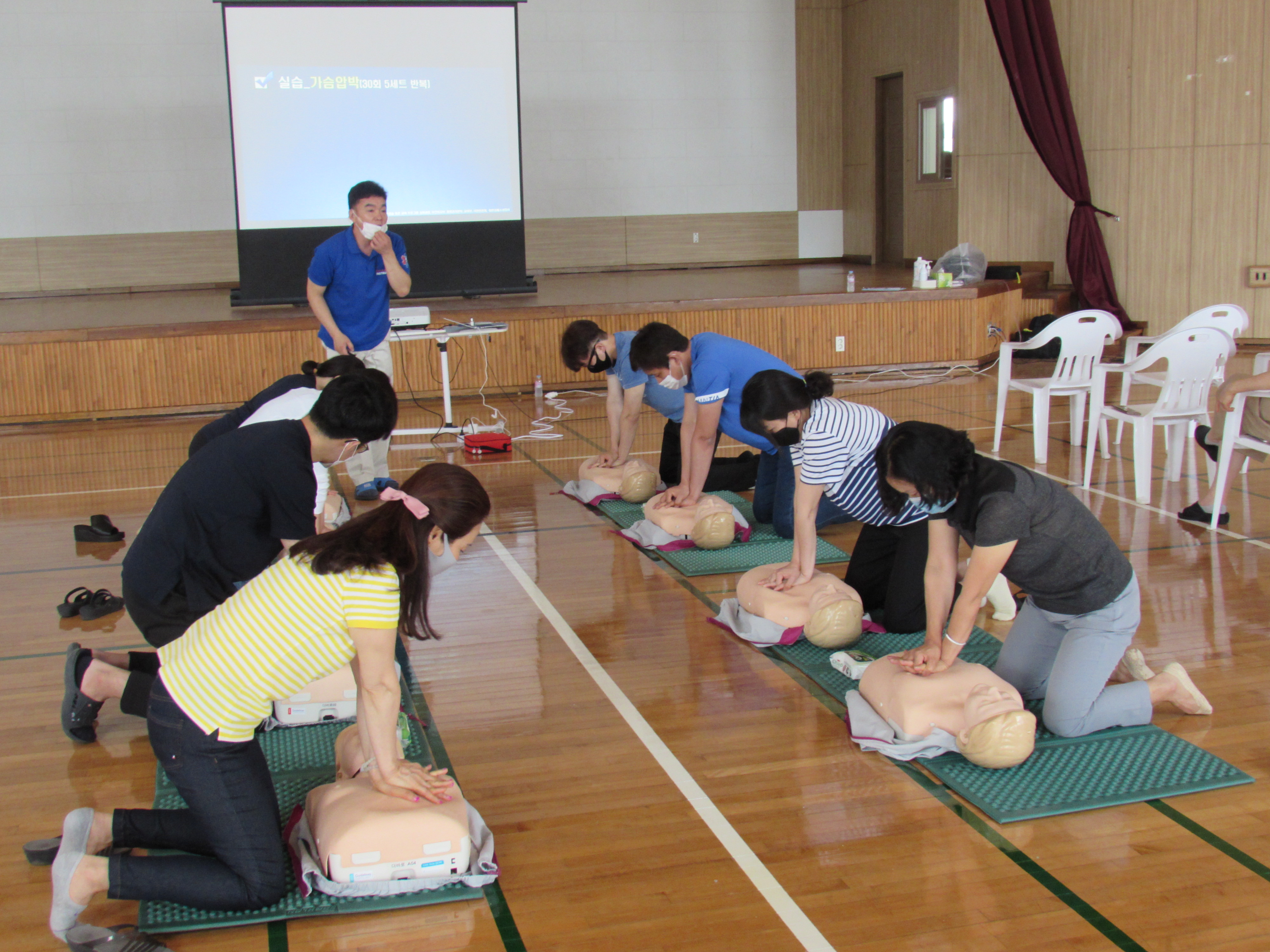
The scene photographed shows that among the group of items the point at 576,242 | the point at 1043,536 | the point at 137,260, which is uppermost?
the point at 576,242

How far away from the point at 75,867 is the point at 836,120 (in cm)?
1219

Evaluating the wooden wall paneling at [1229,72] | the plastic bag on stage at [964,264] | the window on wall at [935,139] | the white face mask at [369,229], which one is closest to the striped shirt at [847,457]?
the white face mask at [369,229]

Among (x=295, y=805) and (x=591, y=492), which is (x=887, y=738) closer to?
(x=295, y=805)

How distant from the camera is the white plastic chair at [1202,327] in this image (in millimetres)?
5176

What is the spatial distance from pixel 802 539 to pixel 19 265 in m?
9.97

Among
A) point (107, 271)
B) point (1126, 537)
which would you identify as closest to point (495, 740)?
point (1126, 537)

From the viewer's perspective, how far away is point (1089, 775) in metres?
2.57

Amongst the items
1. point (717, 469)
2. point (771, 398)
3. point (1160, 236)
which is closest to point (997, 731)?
point (771, 398)

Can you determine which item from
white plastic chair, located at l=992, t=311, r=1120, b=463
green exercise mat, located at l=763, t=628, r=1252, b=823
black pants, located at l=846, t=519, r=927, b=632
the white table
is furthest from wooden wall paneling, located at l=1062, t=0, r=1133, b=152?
green exercise mat, located at l=763, t=628, r=1252, b=823

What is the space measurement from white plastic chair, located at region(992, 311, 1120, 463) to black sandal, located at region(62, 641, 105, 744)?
4503 millimetres

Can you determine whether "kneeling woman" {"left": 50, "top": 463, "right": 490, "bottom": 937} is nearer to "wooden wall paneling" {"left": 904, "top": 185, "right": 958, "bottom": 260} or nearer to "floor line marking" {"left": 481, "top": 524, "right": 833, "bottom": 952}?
"floor line marking" {"left": 481, "top": 524, "right": 833, "bottom": 952}

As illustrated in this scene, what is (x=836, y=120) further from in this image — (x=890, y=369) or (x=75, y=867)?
(x=75, y=867)

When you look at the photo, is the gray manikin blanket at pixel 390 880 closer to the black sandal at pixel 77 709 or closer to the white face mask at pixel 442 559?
the white face mask at pixel 442 559

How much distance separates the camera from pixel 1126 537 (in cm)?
441
